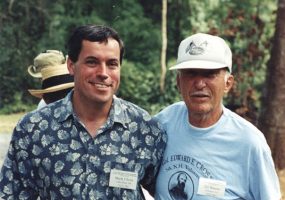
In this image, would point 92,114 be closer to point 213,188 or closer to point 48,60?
point 213,188

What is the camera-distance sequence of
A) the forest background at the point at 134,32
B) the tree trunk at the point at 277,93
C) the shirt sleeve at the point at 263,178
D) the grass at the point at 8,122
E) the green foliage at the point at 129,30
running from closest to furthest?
the shirt sleeve at the point at 263,178
the tree trunk at the point at 277,93
the grass at the point at 8,122
the forest background at the point at 134,32
the green foliage at the point at 129,30

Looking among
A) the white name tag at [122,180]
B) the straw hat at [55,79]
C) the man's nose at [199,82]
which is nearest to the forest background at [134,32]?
the straw hat at [55,79]

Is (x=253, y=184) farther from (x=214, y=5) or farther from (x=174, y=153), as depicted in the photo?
(x=214, y=5)

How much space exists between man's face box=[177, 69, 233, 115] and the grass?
12.4 meters

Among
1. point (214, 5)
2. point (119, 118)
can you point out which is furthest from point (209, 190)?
point (214, 5)

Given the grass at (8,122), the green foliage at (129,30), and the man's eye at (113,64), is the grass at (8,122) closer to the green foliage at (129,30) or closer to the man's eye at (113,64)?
the green foliage at (129,30)

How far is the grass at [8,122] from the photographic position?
15.3 metres

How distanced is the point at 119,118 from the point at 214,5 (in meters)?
17.8

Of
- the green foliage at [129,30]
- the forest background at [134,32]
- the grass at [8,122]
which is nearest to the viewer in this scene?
the grass at [8,122]

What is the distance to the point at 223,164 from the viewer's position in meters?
2.79

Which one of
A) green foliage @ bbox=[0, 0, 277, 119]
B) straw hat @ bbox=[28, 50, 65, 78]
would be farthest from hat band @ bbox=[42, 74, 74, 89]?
green foliage @ bbox=[0, 0, 277, 119]

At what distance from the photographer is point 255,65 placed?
17.9m

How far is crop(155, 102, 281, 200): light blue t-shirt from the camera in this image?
2756 mm

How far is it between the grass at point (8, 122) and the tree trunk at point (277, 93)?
26.3 ft
